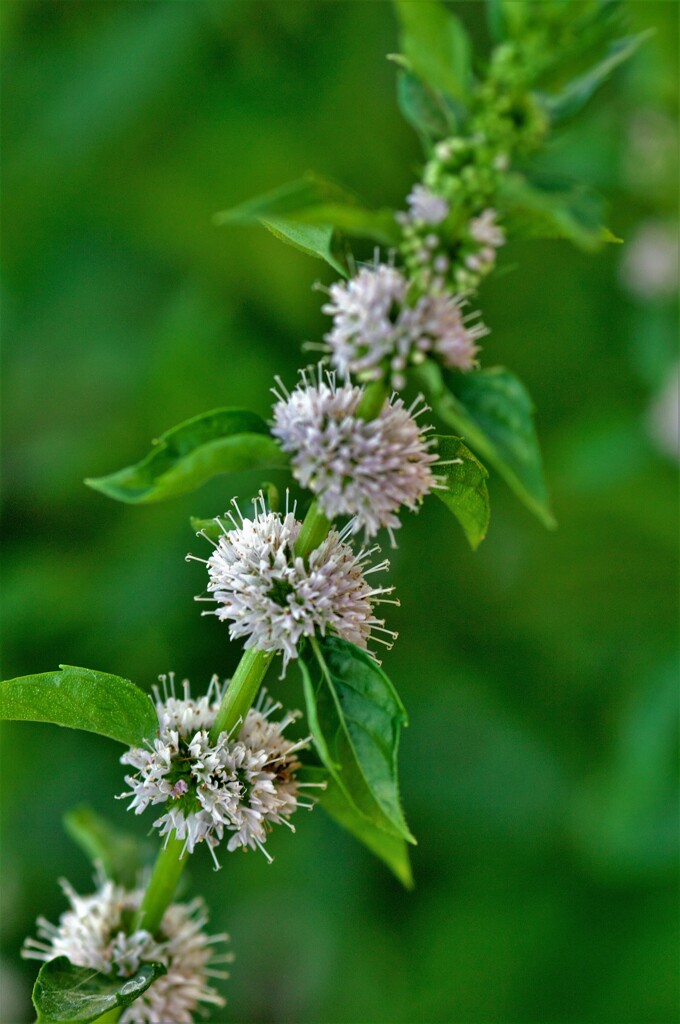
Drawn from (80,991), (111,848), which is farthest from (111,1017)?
(111,848)

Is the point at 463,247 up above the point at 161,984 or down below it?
above

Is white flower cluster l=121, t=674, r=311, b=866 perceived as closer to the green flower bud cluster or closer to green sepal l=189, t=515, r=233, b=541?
green sepal l=189, t=515, r=233, b=541

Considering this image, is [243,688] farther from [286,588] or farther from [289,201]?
[289,201]

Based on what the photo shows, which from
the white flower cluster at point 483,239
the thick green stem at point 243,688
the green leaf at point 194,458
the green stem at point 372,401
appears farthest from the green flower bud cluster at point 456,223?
the thick green stem at point 243,688

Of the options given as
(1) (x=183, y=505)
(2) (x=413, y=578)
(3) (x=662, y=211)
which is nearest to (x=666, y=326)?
(3) (x=662, y=211)

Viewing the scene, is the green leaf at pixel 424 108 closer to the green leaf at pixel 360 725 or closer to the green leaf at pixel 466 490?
the green leaf at pixel 466 490

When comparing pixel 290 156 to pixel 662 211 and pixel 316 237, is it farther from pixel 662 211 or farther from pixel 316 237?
pixel 316 237
